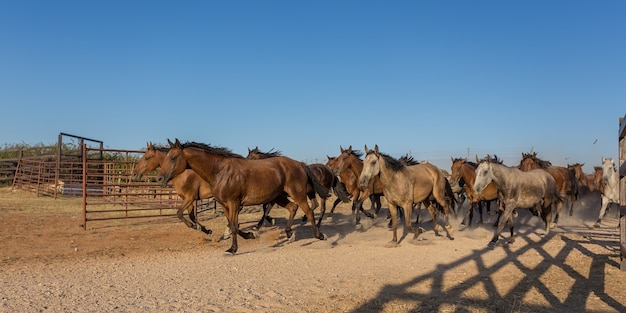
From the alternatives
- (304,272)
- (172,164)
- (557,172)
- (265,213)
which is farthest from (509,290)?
(557,172)

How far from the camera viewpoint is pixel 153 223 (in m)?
13.0

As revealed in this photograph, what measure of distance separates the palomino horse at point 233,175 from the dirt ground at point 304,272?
102 cm

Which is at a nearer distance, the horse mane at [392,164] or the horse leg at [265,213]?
the horse mane at [392,164]

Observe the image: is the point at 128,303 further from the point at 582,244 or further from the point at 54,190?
the point at 54,190

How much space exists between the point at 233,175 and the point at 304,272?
280cm

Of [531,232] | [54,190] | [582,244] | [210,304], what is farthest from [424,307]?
[54,190]

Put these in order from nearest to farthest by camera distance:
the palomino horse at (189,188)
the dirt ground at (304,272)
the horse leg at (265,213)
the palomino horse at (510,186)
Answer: the dirt ground at (304,272) < the palomino horse at (510,186) < the palomino horse at (189,188) < the horse leg at (265,213)

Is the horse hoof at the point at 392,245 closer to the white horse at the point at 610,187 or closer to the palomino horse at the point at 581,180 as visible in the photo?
the white horse at the point at 610,187

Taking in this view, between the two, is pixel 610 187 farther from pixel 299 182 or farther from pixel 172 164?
pixel 172 164

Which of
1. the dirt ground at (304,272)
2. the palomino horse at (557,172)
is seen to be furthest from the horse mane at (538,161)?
the dirt ground at (304,272)

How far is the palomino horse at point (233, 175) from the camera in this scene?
331 inches

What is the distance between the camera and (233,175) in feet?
28.0

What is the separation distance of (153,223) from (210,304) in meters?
9.02

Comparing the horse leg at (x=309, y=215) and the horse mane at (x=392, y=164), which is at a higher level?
the horse mane at (x=392, y=164)
